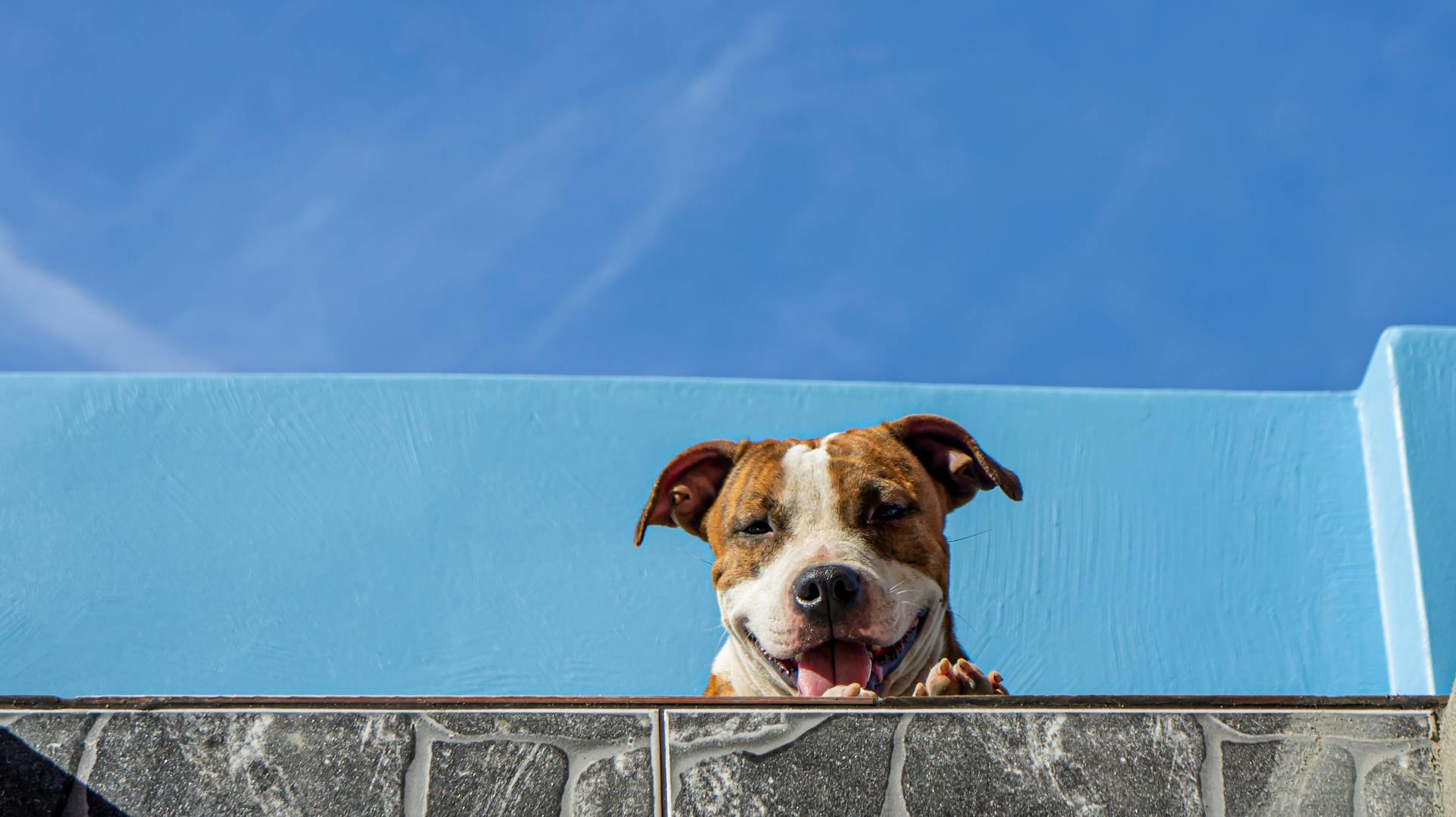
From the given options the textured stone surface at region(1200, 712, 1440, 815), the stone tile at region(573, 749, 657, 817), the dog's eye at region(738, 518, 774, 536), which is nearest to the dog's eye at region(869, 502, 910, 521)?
the dog's eye at region(738, 518, 774, 536)

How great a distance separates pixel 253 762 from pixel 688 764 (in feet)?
3.38

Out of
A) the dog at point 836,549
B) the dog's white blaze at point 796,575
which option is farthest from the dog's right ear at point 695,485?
the dog's white blaze at point 796,575

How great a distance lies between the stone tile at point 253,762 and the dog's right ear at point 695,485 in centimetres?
205

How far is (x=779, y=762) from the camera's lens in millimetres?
3529

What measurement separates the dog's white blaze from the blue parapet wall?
1902 mm

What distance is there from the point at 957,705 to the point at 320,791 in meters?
1.53

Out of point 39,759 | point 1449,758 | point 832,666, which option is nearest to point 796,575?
point 832,666

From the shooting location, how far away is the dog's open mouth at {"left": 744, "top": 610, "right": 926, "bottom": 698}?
4.62m

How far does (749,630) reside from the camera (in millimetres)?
4828

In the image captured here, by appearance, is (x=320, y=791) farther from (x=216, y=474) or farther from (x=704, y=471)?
(x=216, y=474)

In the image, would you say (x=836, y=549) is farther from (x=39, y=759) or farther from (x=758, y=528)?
(x=39, y=759)

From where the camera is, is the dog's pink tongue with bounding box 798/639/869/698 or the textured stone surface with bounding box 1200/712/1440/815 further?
the dog's pink tongue with bounding box 798/639/869/698

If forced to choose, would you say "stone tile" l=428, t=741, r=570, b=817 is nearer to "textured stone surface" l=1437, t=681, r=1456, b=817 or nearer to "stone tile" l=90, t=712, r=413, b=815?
"stone tile" l=90, t=712, r=413, b=815

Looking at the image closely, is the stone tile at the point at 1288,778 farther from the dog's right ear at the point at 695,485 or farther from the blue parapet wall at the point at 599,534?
the blue parapet wall at the point at 599,534
